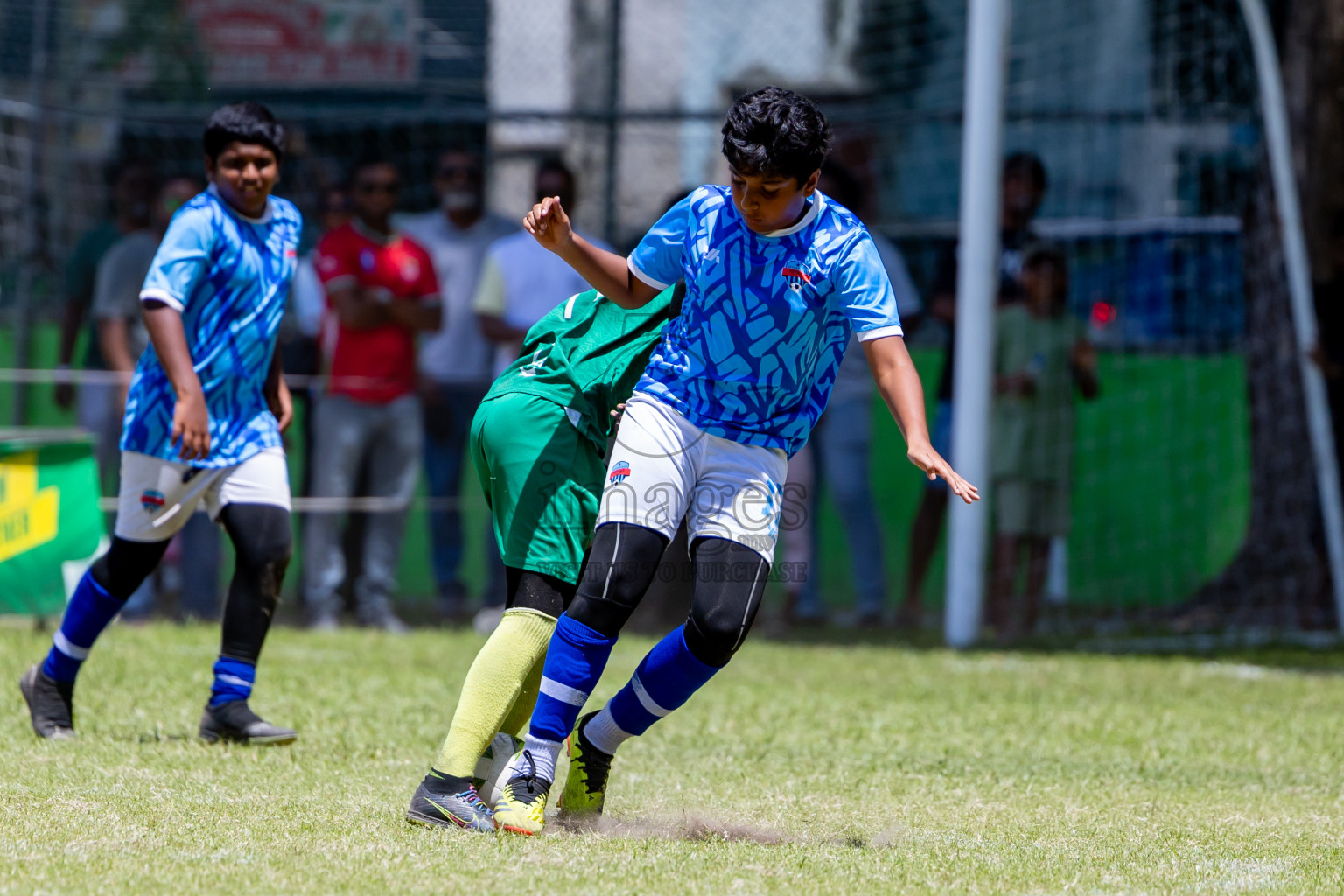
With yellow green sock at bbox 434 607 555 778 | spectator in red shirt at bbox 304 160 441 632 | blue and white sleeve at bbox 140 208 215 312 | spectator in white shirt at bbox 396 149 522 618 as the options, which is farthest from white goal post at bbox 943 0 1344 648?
yellow green sock at bbox 434 607 555 778

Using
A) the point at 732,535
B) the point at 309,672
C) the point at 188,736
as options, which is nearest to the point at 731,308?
the point at 732,535

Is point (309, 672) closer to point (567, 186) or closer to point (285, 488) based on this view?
point (285, 488)

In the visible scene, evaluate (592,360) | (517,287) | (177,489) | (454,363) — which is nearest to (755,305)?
(592,360)

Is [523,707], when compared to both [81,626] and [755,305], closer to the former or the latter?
[755,305]

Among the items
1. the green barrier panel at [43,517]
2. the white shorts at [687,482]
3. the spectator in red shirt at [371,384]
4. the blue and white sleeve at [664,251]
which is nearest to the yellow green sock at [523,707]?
the white shorts at [687,482]

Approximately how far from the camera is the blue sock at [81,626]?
530cm

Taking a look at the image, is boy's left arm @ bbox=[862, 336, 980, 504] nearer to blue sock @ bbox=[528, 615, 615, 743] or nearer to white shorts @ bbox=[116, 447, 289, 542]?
blue sock @ bbox=[528, 615, 615, 743]

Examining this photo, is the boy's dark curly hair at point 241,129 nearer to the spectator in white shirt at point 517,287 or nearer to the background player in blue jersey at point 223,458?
the background player in blue jersey at point 223,458

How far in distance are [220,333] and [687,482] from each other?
194 centimetres

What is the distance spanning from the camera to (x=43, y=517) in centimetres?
821

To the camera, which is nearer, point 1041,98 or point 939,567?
point 939,567

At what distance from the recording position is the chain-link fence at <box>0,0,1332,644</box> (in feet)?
34.2

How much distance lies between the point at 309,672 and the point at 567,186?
3.37 metres

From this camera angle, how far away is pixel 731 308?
402cm
